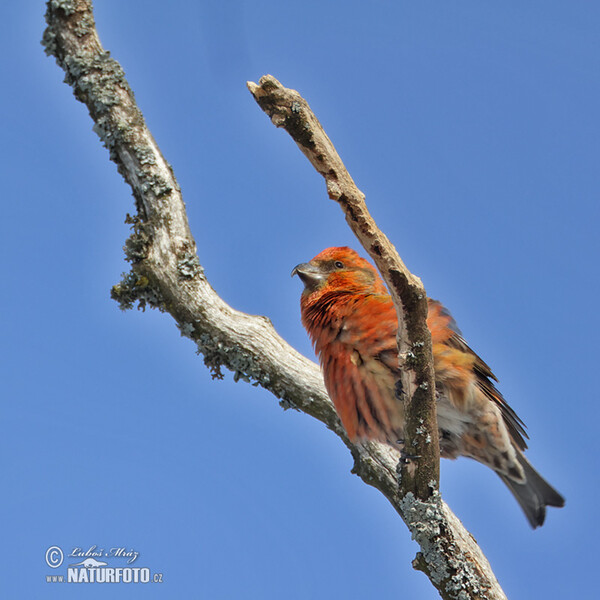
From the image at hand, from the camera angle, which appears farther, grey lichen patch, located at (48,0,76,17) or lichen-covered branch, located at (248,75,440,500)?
grey lichen patch, located at (48,0,76,17)

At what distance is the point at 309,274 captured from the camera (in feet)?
18.1

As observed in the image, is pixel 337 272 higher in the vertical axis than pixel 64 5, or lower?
lower

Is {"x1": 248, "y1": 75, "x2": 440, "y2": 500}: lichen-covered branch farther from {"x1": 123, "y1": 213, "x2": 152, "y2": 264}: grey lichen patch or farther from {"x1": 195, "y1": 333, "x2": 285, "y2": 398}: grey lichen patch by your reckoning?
{"x1": 123, "y1": 213, "x2": 152, "y2": 264}: grey lichen patch

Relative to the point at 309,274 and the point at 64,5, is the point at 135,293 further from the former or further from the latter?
the point at 64,5

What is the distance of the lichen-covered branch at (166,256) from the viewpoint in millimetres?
5238

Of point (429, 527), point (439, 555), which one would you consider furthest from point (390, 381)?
point (439, 555)

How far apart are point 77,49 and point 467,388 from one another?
3.77 metres

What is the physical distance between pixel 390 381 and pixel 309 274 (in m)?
1.21

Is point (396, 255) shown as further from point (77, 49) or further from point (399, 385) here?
point (77, 49)

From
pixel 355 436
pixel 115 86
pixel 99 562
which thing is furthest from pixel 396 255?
pixel 99 562

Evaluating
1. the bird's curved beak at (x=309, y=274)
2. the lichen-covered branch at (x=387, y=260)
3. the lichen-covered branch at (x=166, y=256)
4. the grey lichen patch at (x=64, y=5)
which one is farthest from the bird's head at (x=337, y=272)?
the grey lichen patch at (x=64, y=5)

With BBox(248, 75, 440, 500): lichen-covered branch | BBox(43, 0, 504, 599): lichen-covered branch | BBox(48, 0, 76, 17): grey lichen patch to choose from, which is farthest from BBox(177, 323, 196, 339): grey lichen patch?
BBox(48, 0, 76, 17): grey lichen patch

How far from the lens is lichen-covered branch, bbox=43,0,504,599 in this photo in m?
5.24

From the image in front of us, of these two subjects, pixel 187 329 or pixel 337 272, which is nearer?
pixel 187 329
